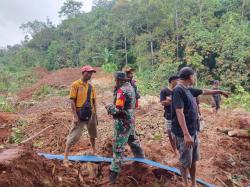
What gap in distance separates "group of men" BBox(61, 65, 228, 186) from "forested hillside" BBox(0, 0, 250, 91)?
15.6 meters

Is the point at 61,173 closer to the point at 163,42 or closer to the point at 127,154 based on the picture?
the point at 127,154

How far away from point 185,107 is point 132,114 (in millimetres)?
902

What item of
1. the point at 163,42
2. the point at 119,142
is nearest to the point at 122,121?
the point at 119,142

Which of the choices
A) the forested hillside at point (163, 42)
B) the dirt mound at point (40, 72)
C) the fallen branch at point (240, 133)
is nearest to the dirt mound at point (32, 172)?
the fallen branch at point (240, 133)

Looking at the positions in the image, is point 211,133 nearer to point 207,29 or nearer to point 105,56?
point 207,29

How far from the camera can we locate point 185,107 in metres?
4.16

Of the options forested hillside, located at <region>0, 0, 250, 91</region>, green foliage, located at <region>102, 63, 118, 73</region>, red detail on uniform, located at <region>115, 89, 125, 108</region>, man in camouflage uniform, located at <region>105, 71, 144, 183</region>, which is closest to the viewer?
red detail on uniform, located at <region>115, 89, 125, 108</region>

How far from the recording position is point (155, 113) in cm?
1115

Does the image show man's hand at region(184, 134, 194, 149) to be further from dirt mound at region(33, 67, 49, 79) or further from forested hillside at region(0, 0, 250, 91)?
dirt mound at region(33, 67, 49, 79)

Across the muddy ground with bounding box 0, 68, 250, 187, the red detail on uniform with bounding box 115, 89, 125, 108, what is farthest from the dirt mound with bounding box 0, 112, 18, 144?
the red detail on uniform with bounding box 115, 89, 125, 108

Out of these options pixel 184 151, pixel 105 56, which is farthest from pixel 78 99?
pixel 105 56

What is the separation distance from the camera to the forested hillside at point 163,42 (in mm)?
21766

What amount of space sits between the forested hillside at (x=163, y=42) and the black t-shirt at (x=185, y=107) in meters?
16.5

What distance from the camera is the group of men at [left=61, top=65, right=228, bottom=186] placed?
4137 millimetres
